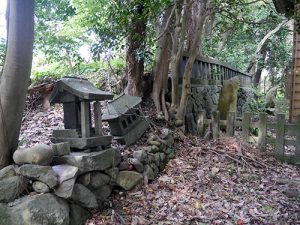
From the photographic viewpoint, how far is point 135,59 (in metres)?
6.32

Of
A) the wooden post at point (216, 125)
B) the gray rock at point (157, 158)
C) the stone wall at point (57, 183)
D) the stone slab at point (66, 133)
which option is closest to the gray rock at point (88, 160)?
the stone wall at point (57, 183)

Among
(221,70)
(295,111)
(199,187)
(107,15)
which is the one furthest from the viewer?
(221,70)

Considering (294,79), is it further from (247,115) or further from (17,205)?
(17,205)

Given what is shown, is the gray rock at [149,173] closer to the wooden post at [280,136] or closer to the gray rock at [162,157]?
the gray rock at [162,157]

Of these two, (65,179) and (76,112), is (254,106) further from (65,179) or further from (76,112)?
(65,179)

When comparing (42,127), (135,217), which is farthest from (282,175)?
(42,127)

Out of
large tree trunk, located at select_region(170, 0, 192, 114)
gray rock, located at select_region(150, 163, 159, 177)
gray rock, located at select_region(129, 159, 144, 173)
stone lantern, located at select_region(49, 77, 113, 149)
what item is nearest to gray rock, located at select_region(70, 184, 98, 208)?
stone lantern, located at select_region(49, 77, 113, 149)

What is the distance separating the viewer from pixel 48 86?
6.71 metres

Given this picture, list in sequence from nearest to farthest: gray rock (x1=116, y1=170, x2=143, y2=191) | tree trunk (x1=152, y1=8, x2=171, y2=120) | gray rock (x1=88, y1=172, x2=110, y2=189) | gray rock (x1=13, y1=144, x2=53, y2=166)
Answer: gray rock (x1=13, y1=144, x2=53, y2=166), gray rock (x1=88, y1=172, x2=110, y2=189), gray rock (x1=116, y1=170, x2=143, y2=191), tree trunk (x1=152, y1=8, x2=171, y2=120)

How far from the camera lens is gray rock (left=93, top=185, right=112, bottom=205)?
3.75 m

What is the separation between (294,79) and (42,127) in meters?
7.13

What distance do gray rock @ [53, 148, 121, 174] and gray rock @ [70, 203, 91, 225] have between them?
39 centimetres

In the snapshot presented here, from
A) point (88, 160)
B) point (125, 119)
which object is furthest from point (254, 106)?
point (88, 160)

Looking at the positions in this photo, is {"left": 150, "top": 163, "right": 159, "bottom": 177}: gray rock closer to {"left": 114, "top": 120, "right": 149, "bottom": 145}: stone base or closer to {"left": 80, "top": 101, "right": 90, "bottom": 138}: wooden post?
{"left": 114, "top": 120, "right": 149, "bottom": 145}: stone base
